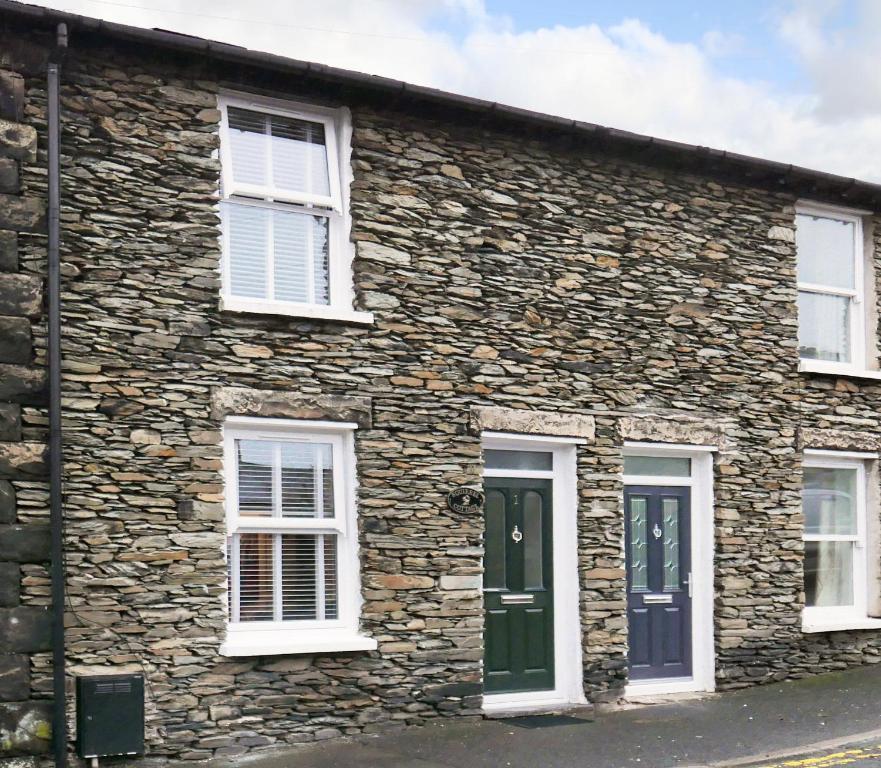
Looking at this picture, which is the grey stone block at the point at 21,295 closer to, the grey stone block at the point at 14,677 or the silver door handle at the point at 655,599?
the grey stone block at the point at 14,677

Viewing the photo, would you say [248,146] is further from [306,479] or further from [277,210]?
[306,479]

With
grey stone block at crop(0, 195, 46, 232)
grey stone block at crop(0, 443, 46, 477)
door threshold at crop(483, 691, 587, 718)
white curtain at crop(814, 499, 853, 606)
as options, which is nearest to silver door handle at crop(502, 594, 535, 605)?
door threshold at crop(483, 691, 587, 718)

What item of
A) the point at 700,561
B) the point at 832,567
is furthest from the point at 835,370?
the point at 700,561

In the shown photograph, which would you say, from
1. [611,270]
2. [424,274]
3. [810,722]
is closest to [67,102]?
[424,274]

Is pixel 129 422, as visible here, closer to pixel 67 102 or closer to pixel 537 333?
pixel 67 102

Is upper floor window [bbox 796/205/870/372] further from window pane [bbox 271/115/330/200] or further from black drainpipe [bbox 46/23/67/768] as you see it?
black drainpipe [bbox 46/23/67/768]

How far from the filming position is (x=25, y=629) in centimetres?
855

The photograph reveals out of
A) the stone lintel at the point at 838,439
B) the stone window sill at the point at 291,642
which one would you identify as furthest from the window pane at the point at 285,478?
the stone lintel at the point at 838,439

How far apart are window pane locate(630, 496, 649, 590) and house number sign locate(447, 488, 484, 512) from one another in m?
1.99

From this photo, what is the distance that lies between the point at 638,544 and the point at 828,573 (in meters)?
2.48

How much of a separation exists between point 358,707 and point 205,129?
4.55 m

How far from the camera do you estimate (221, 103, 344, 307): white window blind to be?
32.6ft

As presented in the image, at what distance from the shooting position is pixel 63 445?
29.1 ft

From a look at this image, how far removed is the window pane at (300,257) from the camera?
1012 cm
